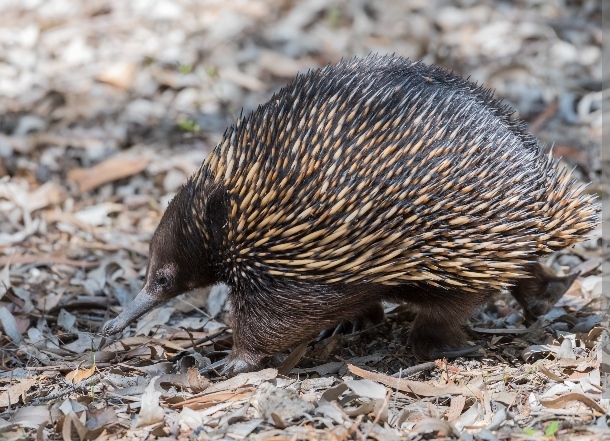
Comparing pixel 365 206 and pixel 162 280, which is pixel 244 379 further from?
pixel 365 206

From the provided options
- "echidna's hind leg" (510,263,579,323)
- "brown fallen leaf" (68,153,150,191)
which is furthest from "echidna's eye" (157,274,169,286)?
"brown fallen leaf" (68,153,150,191)

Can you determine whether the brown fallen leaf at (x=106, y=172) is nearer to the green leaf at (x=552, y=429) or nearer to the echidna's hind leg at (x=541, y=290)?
the echidna's hind leg at (x=541, y=290)

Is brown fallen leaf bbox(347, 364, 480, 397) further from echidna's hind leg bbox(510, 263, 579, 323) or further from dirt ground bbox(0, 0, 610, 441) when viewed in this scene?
echidna's hind leg bbox(510, 263, 579, 323)

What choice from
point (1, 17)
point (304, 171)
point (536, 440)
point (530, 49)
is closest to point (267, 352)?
point (304, 171)

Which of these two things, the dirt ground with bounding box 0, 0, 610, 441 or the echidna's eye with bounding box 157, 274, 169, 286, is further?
the echidna's eye with bounding box 157, 274, 169, 286

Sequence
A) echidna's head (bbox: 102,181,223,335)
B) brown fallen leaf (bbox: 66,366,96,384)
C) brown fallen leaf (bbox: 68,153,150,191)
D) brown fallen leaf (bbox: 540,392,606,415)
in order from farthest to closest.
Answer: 1. brown fallen leaf (bbox: 68,153,150,191)
2. echidna's head (bbox: 102,181,223,335)
3. brown fallen leaf (bbox: 66,366,96,384)
4. brown fallen leaf (bbox: 540,392,606,415)
